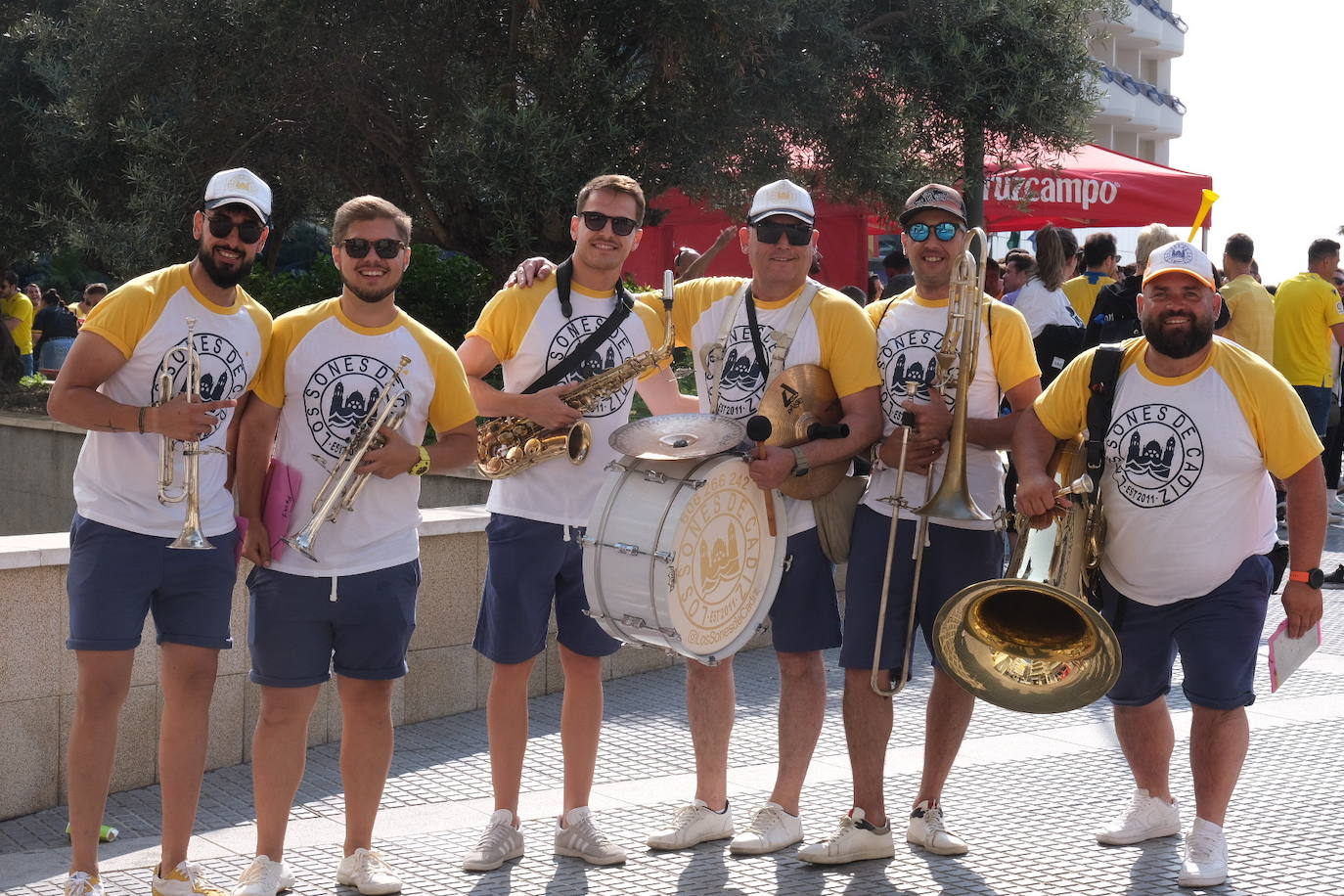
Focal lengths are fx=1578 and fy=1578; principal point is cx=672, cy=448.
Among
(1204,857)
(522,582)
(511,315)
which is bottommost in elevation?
(1204,857)

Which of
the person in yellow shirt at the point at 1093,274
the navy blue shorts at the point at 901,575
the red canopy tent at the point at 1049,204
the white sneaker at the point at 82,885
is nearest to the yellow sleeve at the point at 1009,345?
the navy blue shorts at the point at 901,575

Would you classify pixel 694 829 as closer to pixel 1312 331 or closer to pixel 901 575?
pixel 901 575

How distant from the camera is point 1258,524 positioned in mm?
4648

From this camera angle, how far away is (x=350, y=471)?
430 centimetres

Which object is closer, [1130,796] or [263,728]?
[263,728]

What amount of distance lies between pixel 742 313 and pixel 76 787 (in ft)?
7.78

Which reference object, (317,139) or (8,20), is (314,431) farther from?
(8,20)

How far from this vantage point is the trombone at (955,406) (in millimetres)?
4625

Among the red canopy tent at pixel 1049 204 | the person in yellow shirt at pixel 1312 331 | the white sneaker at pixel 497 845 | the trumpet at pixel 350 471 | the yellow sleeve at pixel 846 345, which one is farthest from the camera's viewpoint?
the red canopy tent at pixel 1049 204

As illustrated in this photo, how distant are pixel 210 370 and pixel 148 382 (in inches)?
6.6

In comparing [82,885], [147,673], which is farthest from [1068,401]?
[147,673]

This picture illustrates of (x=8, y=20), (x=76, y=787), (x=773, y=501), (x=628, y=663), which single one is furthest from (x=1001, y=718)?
(x=8, y=20)

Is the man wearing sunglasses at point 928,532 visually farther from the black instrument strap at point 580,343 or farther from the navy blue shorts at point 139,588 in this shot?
the navy blue shorts at point 139,588

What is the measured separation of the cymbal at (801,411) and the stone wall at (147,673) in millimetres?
2116
